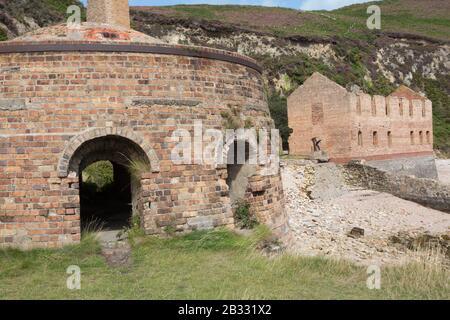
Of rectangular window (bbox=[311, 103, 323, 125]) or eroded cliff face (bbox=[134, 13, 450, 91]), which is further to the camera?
eroded cliff face (bbox=[134, 13, 450, 91])

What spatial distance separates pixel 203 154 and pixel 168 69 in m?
1.85

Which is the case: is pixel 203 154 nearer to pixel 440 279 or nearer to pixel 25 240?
pixel 25 240

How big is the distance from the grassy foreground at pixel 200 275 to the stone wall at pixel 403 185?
54.4 feet

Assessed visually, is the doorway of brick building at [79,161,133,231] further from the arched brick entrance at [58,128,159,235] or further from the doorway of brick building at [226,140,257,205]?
the doorway of brick building at [226,140,257,205]

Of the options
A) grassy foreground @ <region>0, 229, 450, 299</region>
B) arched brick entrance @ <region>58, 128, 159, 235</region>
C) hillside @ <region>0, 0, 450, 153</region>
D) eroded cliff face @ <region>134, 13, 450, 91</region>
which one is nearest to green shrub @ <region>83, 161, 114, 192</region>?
arched brick entrance @ <region>58, 128, 159, 235</region>

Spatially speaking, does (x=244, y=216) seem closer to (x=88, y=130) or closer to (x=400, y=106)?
(x=88, y=130)

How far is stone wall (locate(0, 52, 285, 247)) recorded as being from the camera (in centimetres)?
881

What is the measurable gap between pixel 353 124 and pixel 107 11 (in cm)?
1769

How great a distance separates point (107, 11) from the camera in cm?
1294

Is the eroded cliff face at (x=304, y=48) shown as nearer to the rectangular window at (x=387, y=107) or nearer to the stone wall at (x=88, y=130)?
the rectangular window at (x=387, y=107)

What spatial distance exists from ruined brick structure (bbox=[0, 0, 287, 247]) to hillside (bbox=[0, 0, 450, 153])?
23887mm

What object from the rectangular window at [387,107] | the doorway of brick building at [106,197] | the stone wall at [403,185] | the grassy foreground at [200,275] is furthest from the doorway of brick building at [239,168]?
the rectangular window at [387,107]

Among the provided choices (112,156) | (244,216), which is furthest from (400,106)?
(112,156)

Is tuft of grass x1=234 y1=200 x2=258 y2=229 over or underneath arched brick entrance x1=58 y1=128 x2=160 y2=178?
underneath
